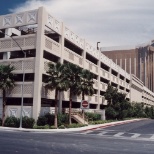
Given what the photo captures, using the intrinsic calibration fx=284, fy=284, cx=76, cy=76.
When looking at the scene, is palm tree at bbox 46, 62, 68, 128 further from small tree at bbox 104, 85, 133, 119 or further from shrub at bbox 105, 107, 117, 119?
small tree at bbox 104, 85, 133, 119

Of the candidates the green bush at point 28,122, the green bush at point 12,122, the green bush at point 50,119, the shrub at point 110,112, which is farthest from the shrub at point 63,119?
the shrub at point 110,112

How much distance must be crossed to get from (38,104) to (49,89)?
2.77m

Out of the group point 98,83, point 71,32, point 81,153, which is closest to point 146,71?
point 98,83

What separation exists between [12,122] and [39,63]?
30.3ft

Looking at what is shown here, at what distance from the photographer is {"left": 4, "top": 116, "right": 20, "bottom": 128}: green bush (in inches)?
1583

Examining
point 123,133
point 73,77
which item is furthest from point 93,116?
point 123,133

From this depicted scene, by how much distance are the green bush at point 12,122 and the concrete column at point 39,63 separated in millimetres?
2563

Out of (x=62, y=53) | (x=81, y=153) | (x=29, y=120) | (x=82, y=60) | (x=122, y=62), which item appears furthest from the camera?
(x=122, y=62)

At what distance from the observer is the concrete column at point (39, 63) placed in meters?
40.4

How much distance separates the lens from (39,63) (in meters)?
40.8

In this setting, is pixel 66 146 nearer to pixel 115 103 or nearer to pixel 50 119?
pixel 50 119

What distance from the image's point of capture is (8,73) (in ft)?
136

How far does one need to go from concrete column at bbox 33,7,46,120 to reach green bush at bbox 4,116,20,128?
2.56 metres

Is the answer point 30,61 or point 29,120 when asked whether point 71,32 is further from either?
point 29,120
